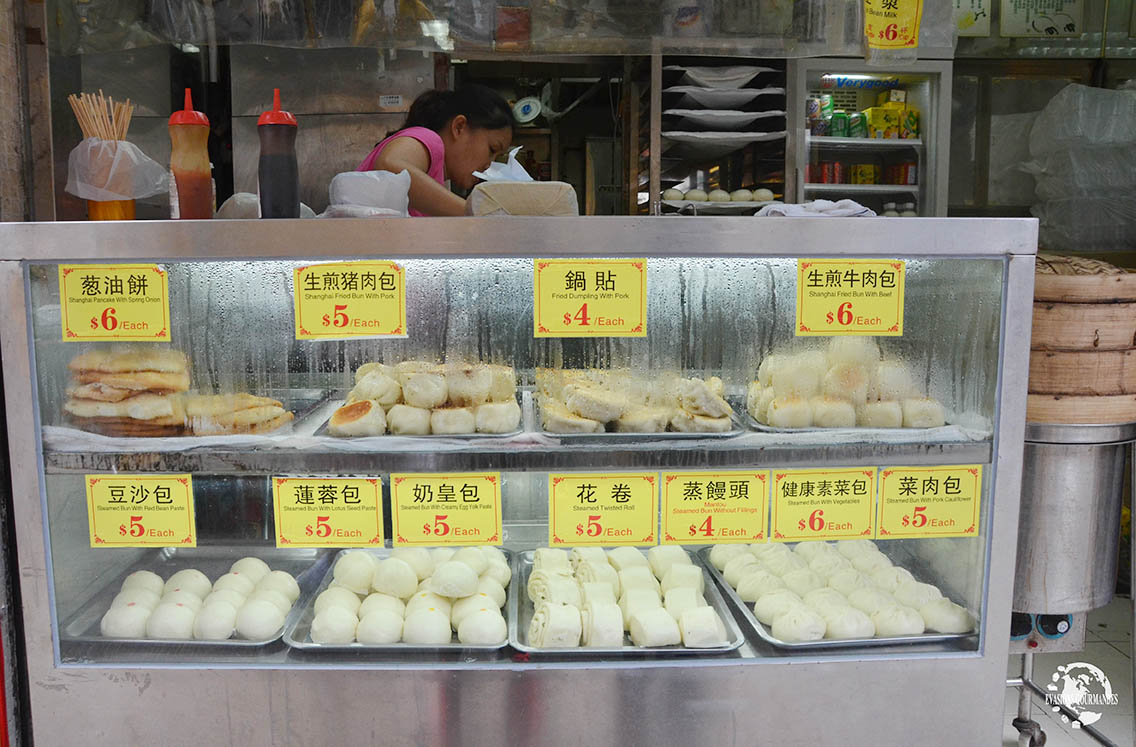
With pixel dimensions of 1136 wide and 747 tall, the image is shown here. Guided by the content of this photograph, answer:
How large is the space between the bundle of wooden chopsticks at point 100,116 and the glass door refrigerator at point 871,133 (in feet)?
11.3

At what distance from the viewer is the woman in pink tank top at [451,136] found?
2.60m

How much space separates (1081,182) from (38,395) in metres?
4.75

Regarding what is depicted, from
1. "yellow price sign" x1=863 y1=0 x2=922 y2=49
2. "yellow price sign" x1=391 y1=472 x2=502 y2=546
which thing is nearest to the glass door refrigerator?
"yellow price sign" x1=863 y1=0 x2=922 y2=49

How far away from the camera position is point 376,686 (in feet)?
4.54

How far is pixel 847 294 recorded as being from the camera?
1.38 m

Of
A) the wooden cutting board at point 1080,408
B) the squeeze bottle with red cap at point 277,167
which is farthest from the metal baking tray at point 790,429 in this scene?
the squeeze bottle with red cap at point 277,167

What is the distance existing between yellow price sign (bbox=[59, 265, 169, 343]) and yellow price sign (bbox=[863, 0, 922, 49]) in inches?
89.6

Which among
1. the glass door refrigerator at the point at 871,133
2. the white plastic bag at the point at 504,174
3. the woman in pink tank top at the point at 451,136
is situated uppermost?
the glass door refrigerator at the point at 871,133

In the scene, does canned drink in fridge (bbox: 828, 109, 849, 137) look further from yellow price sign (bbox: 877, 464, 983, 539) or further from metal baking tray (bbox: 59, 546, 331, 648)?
metal baking tray (bbox: 59, 546, 331, 648)

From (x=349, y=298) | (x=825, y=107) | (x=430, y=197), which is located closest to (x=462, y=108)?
(x=430, y=197)

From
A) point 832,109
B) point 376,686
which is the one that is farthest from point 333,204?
point 832,109

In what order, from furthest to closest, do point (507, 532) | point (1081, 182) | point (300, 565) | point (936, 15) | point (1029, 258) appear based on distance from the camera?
point (1081, 182) < point (936, 15) < point (507, 532) < point (300, 565) < point (1029, 258)

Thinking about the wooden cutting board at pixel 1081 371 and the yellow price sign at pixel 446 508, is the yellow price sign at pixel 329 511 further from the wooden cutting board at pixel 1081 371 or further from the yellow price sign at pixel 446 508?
the wooden cutting board at pixel 1081 371

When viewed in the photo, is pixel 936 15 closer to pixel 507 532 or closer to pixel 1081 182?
pixel 1081 182
